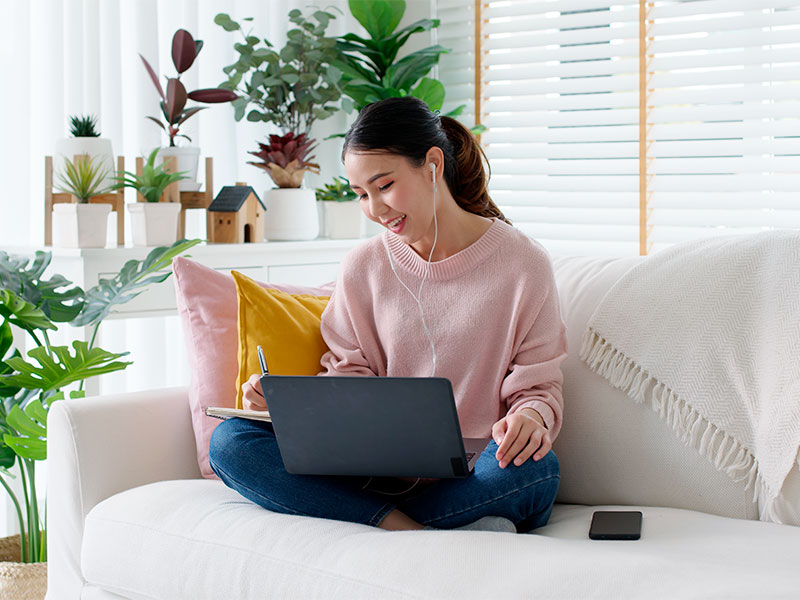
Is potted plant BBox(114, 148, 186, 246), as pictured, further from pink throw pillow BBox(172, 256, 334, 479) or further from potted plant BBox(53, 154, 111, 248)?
pink throw pillow BBox(172, 256, 334, 479)

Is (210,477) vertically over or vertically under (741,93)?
under

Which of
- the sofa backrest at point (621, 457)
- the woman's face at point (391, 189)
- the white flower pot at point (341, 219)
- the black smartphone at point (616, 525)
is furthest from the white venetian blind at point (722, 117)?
the black smartphone at point (616, 525)

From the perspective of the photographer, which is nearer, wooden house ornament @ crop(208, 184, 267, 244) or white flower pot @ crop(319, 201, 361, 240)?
wooden house ornament @ crop(208, 184, 267, 244)

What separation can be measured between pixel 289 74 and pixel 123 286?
3.55ft

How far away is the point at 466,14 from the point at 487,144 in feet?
1.51

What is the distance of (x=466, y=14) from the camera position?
3.38m

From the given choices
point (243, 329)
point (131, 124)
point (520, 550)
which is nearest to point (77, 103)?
point (131, 124)

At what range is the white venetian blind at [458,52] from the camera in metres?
3.39

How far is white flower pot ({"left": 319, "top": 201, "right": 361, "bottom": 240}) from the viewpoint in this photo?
3.12 m

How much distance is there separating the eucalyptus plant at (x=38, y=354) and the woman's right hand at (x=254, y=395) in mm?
336

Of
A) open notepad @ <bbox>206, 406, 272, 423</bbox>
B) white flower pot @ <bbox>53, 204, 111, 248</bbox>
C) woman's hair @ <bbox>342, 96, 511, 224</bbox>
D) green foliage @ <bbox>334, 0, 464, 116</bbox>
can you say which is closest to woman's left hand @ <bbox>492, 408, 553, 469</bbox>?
open notepad @ <bbox>206, 406, 272, 423</bbox>

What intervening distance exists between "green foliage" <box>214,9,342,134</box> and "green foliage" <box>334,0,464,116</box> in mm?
95

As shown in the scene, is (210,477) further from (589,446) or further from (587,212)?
(587,212)

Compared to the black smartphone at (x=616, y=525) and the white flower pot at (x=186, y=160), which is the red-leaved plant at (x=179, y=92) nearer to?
the white flower pot at (x=186, y=160)
